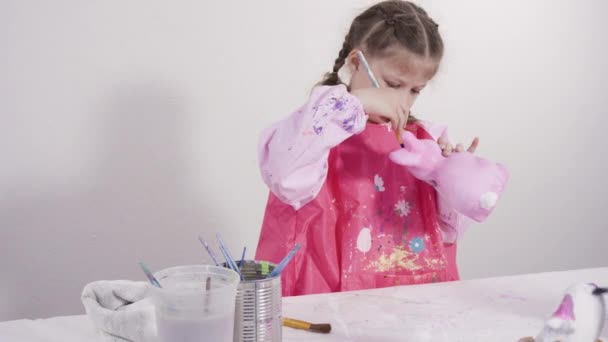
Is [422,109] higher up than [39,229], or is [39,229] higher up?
[422,109]

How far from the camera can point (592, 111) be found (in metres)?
1.85

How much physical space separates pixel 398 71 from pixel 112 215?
2.35 ft

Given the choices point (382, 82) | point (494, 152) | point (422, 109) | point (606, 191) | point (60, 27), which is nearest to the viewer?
point (382, 82)

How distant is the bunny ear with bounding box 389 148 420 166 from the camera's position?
92 centimetres

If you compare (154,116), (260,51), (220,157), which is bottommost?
(220,157)

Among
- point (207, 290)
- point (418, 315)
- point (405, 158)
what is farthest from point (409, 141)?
point (207, 290)

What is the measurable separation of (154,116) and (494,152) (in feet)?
3.32

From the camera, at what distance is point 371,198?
1.07m

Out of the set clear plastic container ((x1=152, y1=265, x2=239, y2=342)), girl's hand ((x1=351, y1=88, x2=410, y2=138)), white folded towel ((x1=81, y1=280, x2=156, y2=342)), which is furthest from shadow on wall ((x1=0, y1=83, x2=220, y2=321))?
clear plastic container ((x1=152, y1=265, x2=239, y2=342))

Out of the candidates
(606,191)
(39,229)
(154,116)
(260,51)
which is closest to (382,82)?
(260,51)

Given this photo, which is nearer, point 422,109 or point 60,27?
point 60,27

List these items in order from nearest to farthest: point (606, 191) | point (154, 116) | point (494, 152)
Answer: point (154, 116), point (494, 152), point (606, 191)

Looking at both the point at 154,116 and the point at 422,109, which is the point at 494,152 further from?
the point at 154,116

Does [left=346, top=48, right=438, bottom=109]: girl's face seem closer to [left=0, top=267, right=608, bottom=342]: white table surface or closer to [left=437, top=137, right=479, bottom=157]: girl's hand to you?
[left=437, top=137, right=479, bottom=157]: girl's hand
